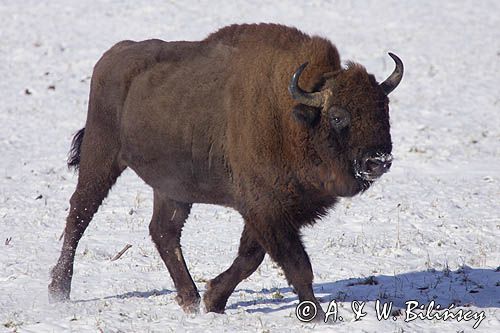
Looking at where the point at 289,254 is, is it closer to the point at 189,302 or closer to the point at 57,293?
the point at 189,302

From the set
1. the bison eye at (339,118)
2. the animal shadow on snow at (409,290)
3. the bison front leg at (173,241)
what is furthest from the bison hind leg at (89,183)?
the bison eye at (339,118)

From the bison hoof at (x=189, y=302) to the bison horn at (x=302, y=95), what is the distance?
217 centimetres

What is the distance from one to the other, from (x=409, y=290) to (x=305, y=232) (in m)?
2.70

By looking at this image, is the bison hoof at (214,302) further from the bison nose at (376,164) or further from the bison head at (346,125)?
the bison nose at (376,164)

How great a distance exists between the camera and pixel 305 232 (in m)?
10.6

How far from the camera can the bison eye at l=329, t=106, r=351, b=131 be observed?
6723 mm

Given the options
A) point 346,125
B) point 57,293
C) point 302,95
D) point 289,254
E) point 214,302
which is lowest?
point 57,293

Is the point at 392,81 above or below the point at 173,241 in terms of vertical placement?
above

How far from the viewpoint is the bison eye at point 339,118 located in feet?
22.1

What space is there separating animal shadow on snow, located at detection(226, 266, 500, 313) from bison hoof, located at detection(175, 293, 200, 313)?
308 mm

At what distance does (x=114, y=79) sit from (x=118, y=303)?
2.24 meters

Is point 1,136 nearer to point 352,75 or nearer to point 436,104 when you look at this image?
point 436,104

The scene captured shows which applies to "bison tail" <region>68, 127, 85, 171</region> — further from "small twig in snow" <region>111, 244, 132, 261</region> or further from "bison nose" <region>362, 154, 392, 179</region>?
"bison nose" <region>362, 154, 392, 179</region>

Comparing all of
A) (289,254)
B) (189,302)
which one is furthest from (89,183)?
(289,254)
